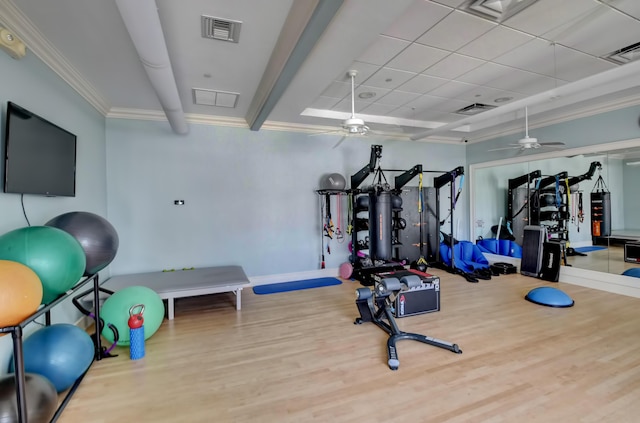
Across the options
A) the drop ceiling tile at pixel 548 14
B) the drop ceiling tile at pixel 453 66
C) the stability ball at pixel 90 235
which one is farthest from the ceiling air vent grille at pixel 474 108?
the stability ball at pixel 90 235

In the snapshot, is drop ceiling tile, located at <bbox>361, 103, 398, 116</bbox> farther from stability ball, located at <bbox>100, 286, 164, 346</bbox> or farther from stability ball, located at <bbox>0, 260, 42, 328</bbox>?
stability ball, located at <bbox>0, 260, 42, 328</bbox>

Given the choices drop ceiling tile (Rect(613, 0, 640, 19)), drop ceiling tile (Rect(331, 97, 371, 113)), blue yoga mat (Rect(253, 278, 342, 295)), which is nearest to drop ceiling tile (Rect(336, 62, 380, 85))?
drop ceiling tile (Rect(331, 97, 371, 113))

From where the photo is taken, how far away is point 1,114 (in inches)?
87.3

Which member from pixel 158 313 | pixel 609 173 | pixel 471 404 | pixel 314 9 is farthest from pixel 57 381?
pixel 609 173

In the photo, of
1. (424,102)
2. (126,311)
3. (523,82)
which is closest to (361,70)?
(424,102)

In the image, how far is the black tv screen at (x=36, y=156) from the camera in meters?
2.24

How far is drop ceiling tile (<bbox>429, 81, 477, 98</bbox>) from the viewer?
4.13 metres

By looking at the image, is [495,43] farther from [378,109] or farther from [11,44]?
[11,44]

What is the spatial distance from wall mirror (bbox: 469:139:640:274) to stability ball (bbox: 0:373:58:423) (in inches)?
277

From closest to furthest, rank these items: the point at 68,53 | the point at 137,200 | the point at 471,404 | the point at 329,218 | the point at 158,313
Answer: the point at 471,404 → the point at 68,53 → the point at 158,313 → the point at 137,200 → the point at 329,218

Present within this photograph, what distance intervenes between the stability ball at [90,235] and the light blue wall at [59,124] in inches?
12.6

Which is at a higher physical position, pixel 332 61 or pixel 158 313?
pixel 332 61

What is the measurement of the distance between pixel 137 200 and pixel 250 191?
1.80m

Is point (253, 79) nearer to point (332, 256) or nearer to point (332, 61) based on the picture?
point (332, 61)
